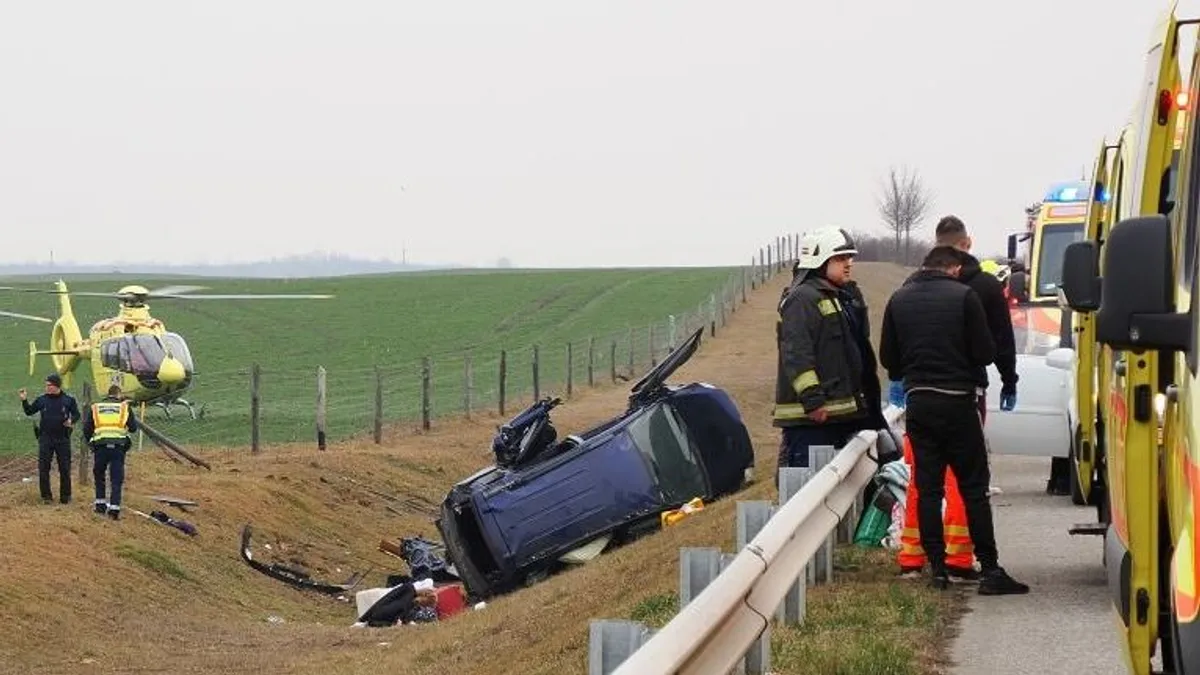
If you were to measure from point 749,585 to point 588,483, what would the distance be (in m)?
11.6

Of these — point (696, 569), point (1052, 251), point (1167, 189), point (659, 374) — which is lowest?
point (659, 374)

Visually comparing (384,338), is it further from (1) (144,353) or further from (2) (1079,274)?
(2) (1079,274)

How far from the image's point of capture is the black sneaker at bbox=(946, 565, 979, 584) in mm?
10953

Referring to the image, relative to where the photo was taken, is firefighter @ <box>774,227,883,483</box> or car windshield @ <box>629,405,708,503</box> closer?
firefighter @ <box>774,227,883,483</box>

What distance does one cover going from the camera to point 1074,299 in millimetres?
8234

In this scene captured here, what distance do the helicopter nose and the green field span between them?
37.6 inches

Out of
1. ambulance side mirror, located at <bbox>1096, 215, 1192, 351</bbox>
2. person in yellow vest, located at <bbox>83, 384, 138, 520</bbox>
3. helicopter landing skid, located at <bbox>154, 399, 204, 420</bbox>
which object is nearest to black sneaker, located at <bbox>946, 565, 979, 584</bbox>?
ambulance side mirror, located at <bbox>1096, 215, 1192, 351</bbox>

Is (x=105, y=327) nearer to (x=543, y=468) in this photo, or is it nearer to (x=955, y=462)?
(x=543, y=468)

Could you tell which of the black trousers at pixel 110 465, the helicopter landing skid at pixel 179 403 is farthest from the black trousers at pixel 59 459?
the helicopter landing skid at pixel 179 403

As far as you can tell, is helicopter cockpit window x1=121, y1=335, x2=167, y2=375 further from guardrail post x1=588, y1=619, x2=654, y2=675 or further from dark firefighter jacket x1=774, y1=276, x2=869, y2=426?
guardrail post x1=588, y1=619, x2=654, y2=675

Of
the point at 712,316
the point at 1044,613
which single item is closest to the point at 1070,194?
the point at 1044,613

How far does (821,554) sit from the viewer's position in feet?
35.9

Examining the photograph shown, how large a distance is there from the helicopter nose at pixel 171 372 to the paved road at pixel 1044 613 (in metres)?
25.0

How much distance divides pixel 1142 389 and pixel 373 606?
44.0 ft
